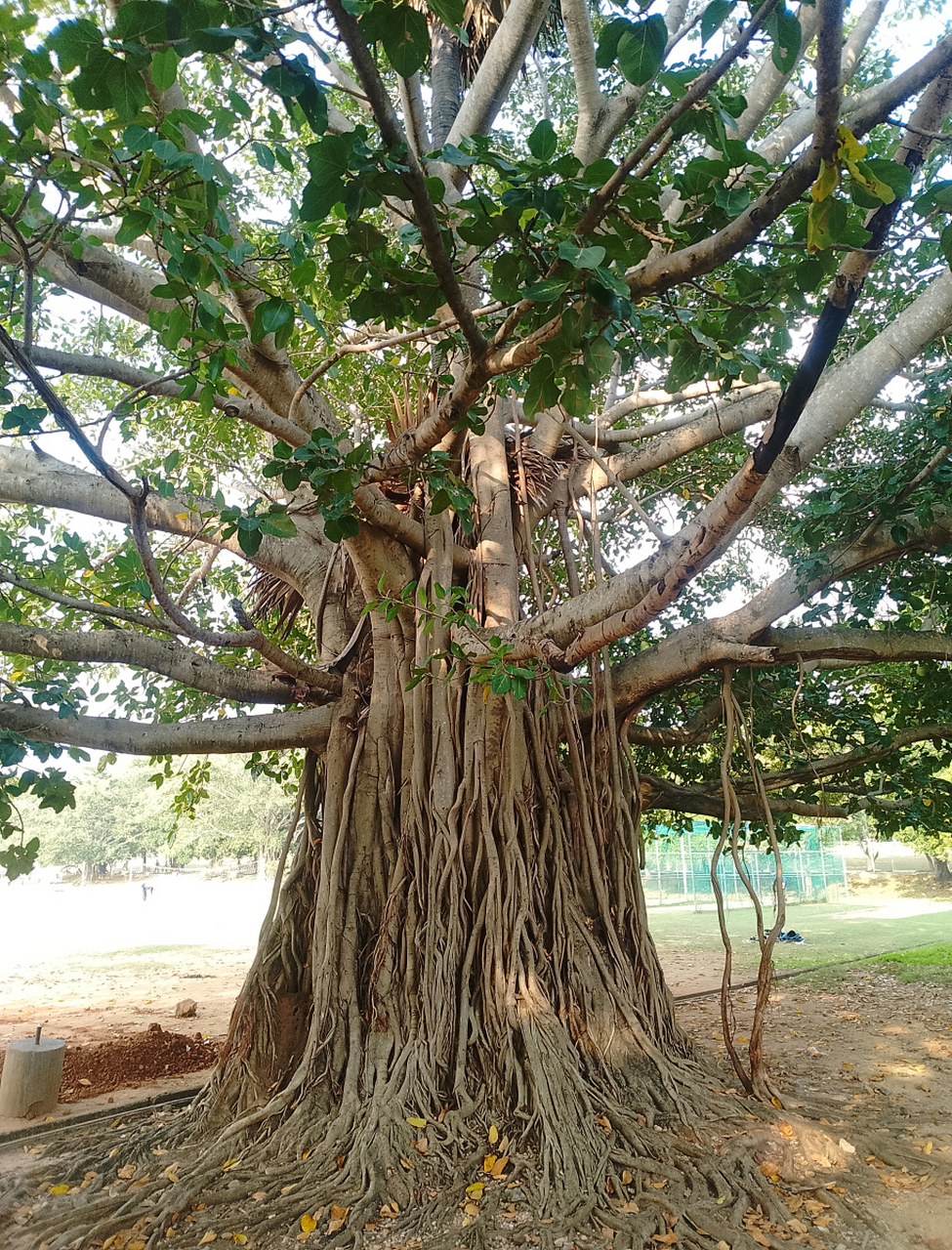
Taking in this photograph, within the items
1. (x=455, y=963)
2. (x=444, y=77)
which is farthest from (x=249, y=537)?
(x=444, y=77)

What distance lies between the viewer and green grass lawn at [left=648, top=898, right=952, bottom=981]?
10.1 metres

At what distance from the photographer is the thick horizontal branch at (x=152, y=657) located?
11.4 ft

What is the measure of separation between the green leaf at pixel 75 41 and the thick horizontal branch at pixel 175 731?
2.52m

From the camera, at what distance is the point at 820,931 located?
1312cm

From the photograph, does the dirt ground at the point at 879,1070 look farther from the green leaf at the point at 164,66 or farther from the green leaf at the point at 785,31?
the green leaf at the point at 164,66

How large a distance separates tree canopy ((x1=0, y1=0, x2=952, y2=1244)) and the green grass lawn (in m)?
4.88

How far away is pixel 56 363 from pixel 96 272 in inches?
23.7

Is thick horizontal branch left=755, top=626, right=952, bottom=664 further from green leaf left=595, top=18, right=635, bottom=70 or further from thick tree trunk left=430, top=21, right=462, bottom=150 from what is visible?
thick tree trunk left=430, top=21, right=462, bottom=150

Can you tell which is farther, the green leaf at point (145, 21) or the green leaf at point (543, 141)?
the green leaf at point (543, 141)

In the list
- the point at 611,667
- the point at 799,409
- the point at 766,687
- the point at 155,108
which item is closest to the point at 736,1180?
the point at 611,667

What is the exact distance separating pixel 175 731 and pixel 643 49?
11.2 ft

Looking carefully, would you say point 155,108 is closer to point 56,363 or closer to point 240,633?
point 56,363

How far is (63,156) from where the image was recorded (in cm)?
203

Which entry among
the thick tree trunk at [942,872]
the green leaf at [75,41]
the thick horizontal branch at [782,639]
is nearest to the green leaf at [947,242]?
the green leaf at [75,41]
